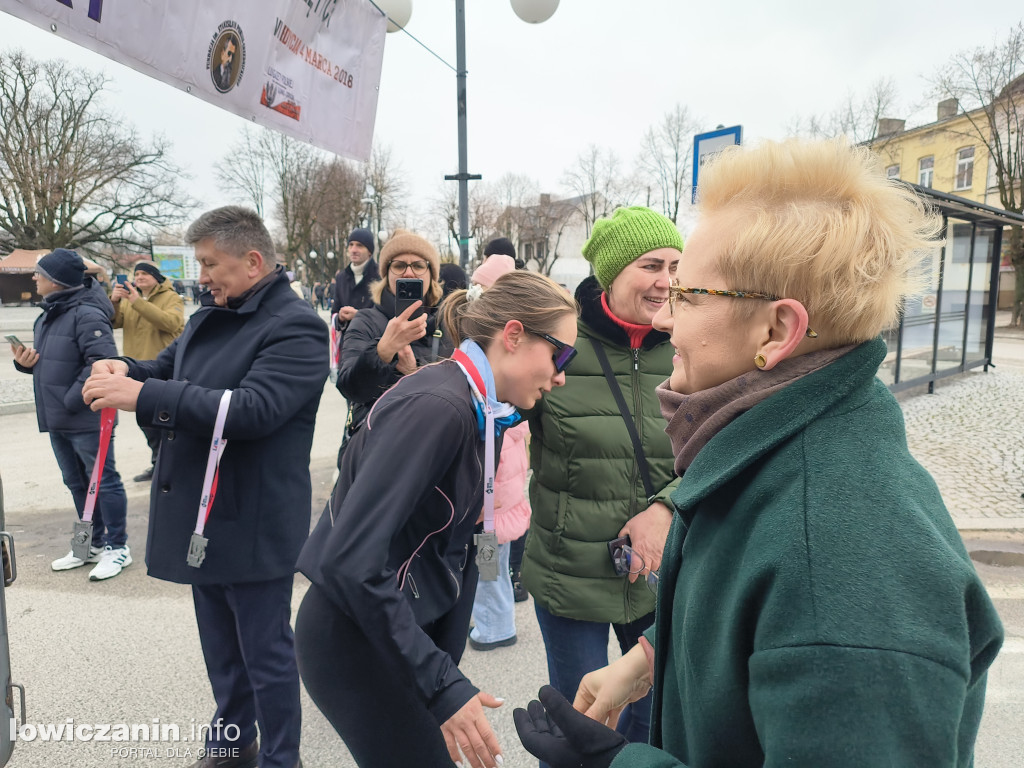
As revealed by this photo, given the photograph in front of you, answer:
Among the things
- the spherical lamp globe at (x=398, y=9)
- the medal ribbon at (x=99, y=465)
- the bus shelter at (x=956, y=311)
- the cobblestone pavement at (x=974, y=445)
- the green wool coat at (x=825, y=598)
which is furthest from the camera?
the bus shelter at (x=956, y=311)

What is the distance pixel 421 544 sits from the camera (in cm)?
171

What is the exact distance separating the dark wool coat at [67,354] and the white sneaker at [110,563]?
2.78ft

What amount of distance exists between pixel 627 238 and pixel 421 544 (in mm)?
1342

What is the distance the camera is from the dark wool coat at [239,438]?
2.25 m

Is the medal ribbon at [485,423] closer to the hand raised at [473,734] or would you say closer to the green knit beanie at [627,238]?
the hand raised at [473,734]

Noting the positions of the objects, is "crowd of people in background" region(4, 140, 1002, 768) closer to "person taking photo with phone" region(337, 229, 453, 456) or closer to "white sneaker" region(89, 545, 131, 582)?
"person taking photo with phone" region(337, 229, 453, 456)

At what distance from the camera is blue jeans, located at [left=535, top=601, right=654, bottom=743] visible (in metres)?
2.19

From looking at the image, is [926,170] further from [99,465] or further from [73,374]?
[99,465]

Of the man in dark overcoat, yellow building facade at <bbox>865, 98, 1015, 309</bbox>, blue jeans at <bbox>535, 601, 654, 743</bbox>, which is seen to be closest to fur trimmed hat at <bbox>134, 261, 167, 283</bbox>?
the man in dark overcoat

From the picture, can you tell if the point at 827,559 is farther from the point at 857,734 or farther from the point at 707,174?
the point at 707,174

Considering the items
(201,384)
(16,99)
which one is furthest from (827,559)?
(16,99)

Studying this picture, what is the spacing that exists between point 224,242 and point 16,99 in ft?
104

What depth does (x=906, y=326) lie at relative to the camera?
9742 millimetres

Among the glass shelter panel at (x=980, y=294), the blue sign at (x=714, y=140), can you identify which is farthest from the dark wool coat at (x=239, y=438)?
the glass shelter panel at (x=980, y=294)
